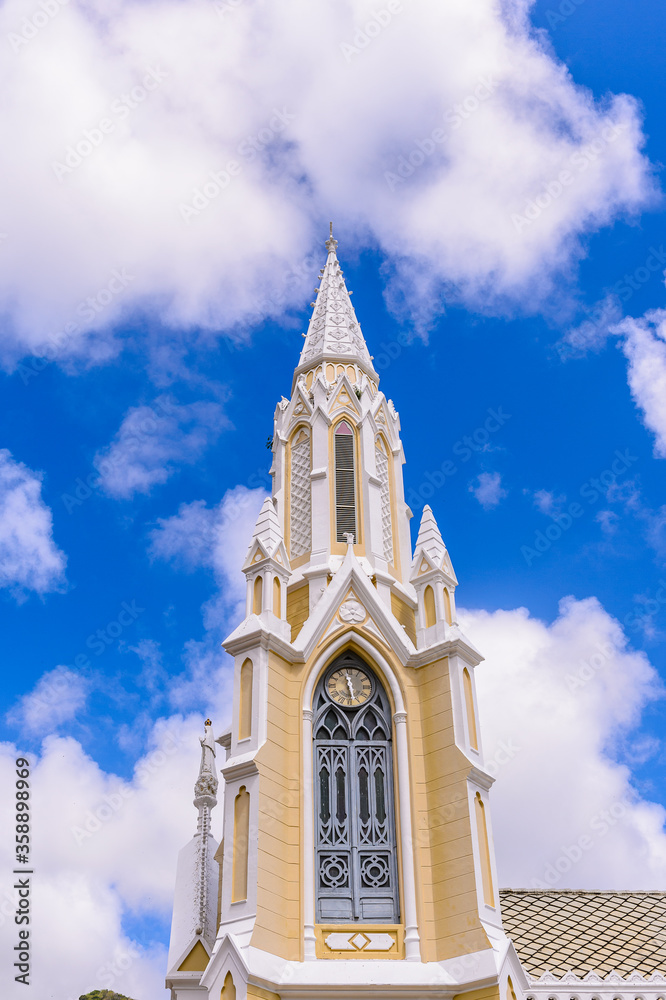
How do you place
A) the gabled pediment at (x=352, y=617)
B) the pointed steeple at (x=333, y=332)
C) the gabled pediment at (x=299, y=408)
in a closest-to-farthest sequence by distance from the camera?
the gabled pediment at (x=352, y=617)
the gabled pediment at (x=299, y=408)
the pointed steeple at (x=333, y=332)

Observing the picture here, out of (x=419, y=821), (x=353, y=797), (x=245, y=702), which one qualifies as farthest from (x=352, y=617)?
(x=419, y=821)

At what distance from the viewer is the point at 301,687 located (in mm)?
18969

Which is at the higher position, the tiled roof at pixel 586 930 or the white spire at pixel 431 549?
the white spire at pixel 431 549

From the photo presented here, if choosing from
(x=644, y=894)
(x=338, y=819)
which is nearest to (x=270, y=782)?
(x=338, y=819)

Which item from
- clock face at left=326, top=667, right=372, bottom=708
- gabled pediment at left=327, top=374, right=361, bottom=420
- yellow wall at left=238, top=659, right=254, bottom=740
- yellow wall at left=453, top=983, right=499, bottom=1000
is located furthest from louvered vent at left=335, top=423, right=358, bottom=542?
yellow wall at left=453, top=983, right=499, bottom=1000

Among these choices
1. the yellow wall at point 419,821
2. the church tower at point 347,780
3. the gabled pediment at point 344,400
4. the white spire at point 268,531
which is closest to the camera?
the church tower at point 347,780

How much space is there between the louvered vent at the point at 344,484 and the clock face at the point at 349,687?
3291 mm

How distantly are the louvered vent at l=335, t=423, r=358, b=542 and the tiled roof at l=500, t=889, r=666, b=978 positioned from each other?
Answer: 360 inches

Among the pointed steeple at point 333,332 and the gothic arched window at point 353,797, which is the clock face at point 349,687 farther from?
the pointed steeple at point 333,332

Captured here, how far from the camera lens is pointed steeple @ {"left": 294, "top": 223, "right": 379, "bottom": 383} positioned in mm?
25250

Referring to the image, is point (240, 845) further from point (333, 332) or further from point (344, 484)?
point (333, 332)

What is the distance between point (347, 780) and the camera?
60.2 ft

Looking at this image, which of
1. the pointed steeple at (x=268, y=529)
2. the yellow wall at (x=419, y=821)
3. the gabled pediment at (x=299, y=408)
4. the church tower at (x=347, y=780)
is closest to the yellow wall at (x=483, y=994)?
the church tower at (x=347, y=780)

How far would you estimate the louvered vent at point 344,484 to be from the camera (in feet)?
72.4
